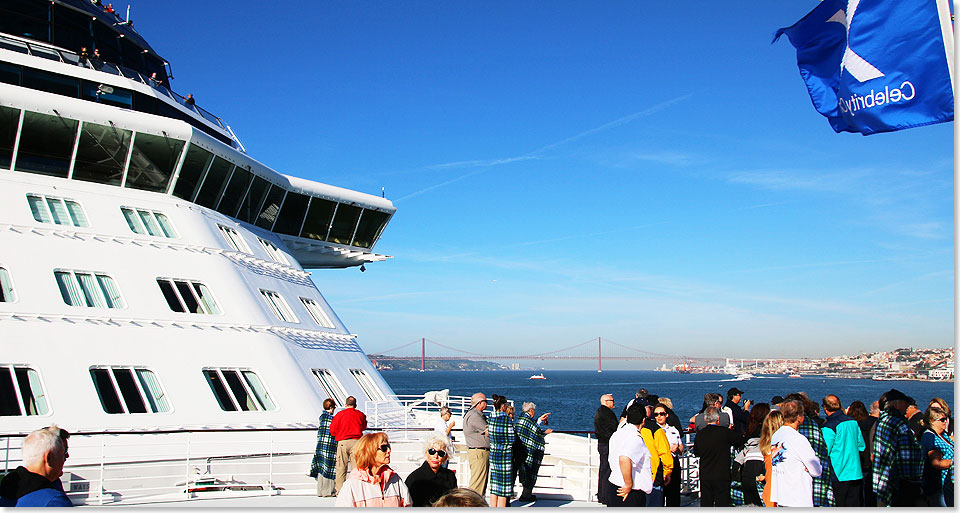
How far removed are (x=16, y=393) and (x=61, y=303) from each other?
184cm

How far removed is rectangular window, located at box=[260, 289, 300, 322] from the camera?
15555 mm

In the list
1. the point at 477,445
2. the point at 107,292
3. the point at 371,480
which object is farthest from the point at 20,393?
the point at 371,480

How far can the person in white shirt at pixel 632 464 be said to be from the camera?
23.5 ft

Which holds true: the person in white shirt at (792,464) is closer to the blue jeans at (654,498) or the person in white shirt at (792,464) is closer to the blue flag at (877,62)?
the blue jeans at (654,498)

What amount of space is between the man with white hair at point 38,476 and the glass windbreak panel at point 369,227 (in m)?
17.8

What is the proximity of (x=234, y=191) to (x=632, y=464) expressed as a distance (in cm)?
1292

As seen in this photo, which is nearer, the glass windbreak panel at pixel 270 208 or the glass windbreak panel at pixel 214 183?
the glass windbreak panel at pixel 214 183

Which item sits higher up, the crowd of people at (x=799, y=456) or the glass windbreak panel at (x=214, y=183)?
the glass windbreak panel at (x=214, y=183)

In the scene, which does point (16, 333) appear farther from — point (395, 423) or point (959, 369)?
point (959, 369)

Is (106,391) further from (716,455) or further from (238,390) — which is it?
(716,455)

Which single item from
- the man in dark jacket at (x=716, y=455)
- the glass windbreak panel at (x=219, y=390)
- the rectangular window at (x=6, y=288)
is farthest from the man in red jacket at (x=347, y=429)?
the rectangular window at (x=6, y=288)

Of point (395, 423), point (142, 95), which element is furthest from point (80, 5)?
point (395, 423)

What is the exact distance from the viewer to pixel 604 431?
9508 millimetres

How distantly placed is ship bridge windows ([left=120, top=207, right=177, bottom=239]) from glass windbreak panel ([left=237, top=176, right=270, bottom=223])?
9.01 ft
